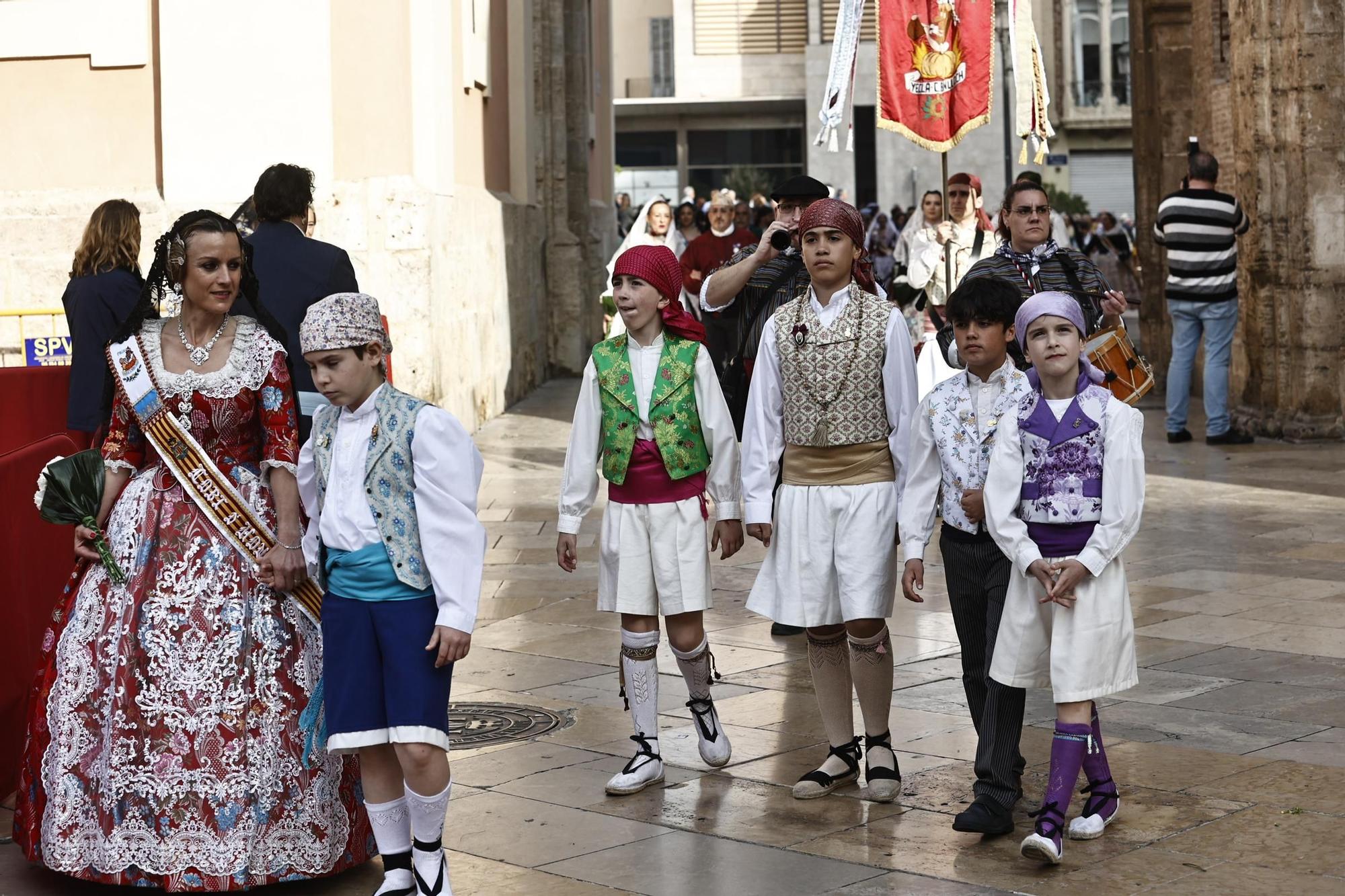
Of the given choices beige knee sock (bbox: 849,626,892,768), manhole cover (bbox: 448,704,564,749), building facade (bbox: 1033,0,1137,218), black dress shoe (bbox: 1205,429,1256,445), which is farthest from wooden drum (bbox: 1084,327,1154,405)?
building facade (bbox: 1033,0,1137,218)

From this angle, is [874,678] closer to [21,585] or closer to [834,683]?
[834,683]

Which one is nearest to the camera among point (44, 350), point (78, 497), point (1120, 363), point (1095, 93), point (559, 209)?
point (78, 497)

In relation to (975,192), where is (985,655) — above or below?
below

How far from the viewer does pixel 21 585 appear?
643 cm

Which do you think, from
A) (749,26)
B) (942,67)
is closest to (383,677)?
(942,67)

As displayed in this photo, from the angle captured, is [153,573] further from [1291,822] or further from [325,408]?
[1291,822]

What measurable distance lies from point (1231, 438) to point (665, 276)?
9.86 meters

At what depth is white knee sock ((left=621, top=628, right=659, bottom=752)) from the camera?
6.10 metres

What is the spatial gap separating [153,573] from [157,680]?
0.97 feet

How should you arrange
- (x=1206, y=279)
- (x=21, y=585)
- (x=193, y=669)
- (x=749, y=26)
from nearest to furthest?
1. (x=193, y=669)
2. (x=21, y=585)
3. (x=1206, y=279)
4. (x=749, y=26)

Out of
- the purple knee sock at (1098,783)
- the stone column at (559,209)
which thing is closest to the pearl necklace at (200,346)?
the purple knee sock at (1098,783)

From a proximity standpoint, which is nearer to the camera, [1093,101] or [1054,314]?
[1054,314]

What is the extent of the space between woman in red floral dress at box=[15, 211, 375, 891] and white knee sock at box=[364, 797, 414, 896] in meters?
0.29

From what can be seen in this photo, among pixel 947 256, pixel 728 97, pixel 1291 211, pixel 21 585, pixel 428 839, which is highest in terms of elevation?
pixel 728 97
